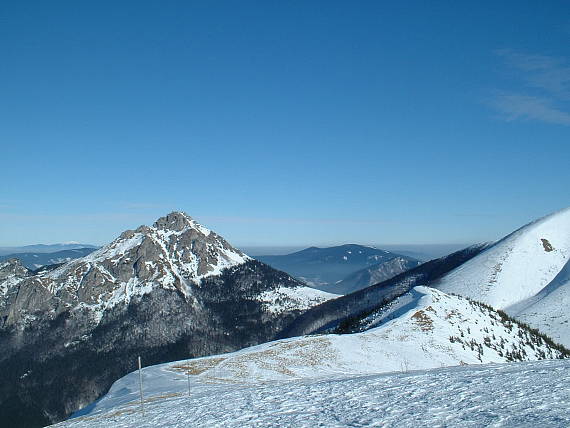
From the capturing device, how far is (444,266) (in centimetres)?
18262

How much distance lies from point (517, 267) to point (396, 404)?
124373 mm

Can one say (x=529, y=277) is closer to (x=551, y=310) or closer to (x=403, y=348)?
(x=551, y=310)

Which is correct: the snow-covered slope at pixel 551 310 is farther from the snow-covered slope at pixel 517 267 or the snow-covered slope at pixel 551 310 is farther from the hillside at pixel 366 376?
the hillside at pixel 366 376

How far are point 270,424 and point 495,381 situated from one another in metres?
13.1

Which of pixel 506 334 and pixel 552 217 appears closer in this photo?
pixel 506 334

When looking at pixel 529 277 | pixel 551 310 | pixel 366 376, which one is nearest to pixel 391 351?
pixel 366 376

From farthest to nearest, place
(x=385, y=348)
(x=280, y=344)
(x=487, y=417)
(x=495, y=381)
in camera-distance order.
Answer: (x=280, y=344) < (x=385, y=348) < (x=495, y=381) < (x=487, y=417)

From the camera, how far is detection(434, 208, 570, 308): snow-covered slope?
114613mm

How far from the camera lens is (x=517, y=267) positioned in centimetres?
12731

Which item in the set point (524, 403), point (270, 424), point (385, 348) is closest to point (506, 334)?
point (385, 348)

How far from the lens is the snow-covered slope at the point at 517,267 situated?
11461 centimetres

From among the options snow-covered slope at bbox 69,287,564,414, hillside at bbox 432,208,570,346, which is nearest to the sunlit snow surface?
snow-covered slope at bbox 69,287,564,414

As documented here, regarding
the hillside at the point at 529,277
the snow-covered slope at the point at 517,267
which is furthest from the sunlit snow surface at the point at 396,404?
the snow-covered slope at the point at 517,267

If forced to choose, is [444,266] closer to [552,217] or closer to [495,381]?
[552,217]
